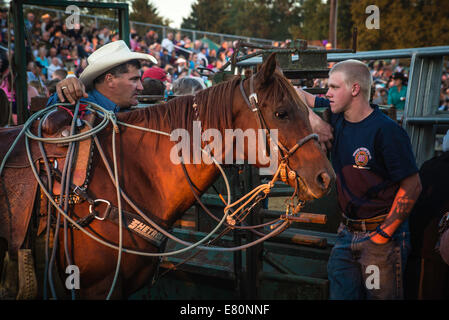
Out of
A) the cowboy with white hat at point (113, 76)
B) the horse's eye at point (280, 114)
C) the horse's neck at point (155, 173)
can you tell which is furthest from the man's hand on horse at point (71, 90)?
the horse's eye at point (280, 114)

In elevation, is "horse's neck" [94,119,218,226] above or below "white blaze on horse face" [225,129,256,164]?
below

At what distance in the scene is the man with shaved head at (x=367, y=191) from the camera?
7.57 feet

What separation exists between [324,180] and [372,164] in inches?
21.2

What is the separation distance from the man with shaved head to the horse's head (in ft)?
1.60

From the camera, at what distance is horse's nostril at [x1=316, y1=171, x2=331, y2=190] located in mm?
2037

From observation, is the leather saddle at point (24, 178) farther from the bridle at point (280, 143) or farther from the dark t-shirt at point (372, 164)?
the dark t-shirt at point (372, 164)

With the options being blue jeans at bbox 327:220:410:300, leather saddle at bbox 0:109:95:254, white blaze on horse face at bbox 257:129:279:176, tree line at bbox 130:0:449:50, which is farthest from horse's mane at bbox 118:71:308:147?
tree line at bbox 130:0:449:50

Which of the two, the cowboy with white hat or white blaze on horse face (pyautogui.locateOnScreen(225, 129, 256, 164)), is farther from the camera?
the cowboy with white hat

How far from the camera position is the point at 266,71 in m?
2.05

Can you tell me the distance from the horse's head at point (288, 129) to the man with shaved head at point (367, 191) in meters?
0.49

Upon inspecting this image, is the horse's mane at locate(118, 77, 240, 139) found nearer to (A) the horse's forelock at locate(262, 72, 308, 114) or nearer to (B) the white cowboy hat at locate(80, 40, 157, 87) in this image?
(A) the horse's forelock at locate(262, 72, 308, 114)

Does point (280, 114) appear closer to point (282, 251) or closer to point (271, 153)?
point (271, 153)

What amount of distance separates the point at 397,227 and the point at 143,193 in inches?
58.7
